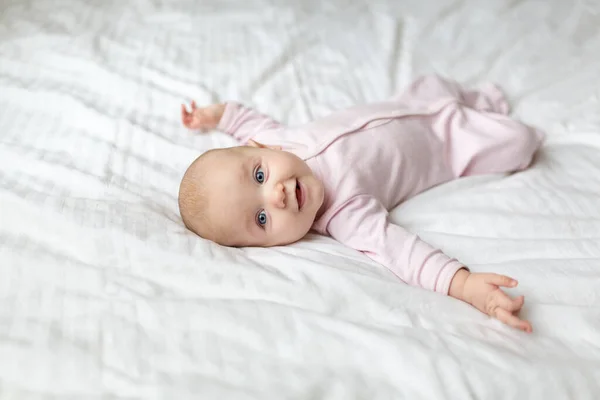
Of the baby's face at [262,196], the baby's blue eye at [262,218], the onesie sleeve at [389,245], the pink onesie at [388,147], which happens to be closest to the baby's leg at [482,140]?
the pink onesie at [388,147]

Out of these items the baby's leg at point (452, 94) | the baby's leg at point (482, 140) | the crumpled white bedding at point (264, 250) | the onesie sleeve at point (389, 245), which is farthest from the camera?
the baby's leg at point (452, 94)

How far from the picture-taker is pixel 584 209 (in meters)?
1.06

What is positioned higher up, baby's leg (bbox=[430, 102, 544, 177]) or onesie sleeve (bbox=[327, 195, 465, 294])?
baby's leg (bbox=[430, 102, 544, 177])

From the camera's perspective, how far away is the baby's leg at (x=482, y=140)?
1184mm

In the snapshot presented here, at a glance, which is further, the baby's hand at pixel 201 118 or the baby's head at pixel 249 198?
the baby's hand at pixel 201 118

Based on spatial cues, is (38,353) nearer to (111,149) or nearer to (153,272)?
(153,272)

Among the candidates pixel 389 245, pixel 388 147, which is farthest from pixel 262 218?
pixel 388 147

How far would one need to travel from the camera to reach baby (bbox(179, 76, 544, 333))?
3.12 ft

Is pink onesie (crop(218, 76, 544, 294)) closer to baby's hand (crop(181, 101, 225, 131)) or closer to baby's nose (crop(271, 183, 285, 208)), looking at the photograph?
A: baby's hand (crop(181, 101, 225, 131))

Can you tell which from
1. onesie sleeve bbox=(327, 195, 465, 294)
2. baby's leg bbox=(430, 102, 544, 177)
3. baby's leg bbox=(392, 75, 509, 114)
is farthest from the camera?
baby's leg bbox=(392, 75, 509, 114)

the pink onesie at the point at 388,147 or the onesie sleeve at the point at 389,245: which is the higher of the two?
the pink onesie at the point at 388,147

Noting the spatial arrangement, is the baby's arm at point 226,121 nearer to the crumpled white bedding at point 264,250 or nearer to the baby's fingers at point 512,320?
the crumpled white bedding at point 264,250

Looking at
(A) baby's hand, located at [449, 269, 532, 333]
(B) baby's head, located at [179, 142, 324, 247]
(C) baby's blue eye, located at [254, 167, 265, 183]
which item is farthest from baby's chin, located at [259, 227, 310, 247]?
(A) baby's hand, located at [449, 269, 532, 333]

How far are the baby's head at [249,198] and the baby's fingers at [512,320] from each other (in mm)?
368
